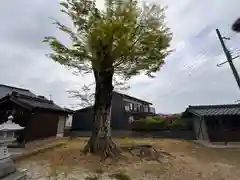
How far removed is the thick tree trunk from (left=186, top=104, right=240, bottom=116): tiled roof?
10.9m

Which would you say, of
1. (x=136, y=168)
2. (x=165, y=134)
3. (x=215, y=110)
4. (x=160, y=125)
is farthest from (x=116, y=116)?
(x=136, y=168)

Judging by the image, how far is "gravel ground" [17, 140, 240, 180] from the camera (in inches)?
275

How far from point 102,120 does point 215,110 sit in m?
13.5

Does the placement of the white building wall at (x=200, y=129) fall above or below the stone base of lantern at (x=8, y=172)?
above

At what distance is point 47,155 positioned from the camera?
9773mm

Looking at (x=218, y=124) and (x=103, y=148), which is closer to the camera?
(x=103, y=148)

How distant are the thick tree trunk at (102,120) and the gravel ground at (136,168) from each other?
0.84 m

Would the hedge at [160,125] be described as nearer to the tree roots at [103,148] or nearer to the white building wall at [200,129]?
the white building wall at [200,129]

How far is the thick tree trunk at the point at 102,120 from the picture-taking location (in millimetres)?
9688

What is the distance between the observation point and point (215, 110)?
18031 mm

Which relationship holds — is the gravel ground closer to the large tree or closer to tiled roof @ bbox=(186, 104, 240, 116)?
the large tree

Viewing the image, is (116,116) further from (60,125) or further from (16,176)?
(16,176)

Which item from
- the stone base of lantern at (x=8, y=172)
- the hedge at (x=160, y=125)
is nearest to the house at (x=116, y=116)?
the hedge at (x=160, y=125)

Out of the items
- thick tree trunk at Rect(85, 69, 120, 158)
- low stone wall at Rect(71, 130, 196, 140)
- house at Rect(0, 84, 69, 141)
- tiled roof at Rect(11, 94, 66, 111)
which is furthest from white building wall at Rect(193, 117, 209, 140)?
house at Rect(0, 84, 69, 141)
